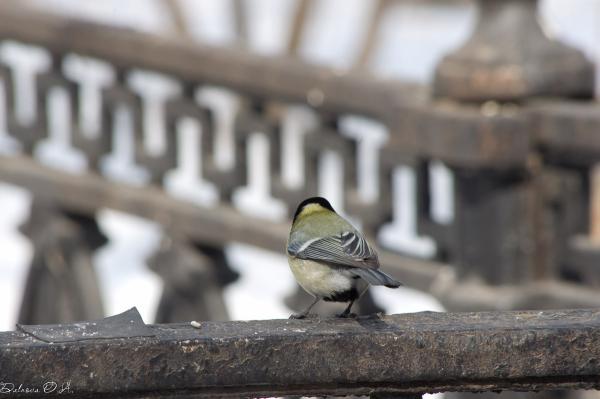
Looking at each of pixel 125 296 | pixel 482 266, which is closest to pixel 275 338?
pixel 482 266

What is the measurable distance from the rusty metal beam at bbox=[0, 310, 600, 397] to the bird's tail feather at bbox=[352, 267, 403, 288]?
39cm

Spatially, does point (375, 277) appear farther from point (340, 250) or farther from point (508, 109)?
point (508, 109)

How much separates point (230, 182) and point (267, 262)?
586 centimetres

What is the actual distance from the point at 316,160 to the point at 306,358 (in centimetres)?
387

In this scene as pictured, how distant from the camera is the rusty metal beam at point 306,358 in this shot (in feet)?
6.62

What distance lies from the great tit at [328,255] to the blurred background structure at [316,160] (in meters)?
1.94

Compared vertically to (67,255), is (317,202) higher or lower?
lower

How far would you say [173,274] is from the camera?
20.7 ft

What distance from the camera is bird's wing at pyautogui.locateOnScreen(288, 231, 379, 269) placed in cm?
279

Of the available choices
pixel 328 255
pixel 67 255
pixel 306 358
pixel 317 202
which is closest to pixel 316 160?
pixel 67 255

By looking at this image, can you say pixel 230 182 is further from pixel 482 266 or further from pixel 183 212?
pixel 482 266

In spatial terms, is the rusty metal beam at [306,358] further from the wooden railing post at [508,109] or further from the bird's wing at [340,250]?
the wooden railing post at [508,109]
